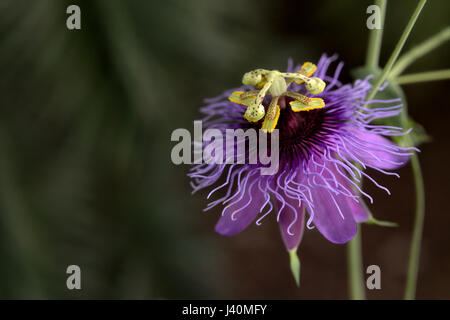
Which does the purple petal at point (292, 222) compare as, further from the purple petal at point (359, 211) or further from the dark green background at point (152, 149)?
the dark green background at point (152, 149)

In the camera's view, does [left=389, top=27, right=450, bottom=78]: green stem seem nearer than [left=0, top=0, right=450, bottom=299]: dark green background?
Yes

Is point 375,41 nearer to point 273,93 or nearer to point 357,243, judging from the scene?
point 273,93

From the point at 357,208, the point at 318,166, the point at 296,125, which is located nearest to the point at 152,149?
the point at 296,125

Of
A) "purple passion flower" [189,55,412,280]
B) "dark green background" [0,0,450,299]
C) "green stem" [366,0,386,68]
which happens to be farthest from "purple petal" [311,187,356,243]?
"dark green background" [0,0,450,299]

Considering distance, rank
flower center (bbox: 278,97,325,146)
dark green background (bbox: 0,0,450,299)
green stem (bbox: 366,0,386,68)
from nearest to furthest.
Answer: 1. green stem (bbox: 366,0,386,68)
2. flower center (bbox: 278,97,325,146)
3. dark green background (bbox: 0,0,450,299)

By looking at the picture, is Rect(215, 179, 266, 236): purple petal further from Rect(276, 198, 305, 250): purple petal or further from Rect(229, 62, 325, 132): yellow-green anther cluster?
Rect(229, 62, 325, 132): yellow-green anther cluster

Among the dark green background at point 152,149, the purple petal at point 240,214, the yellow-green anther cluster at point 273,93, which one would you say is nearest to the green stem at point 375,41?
the yellow-green anther cluster at point 273,93
